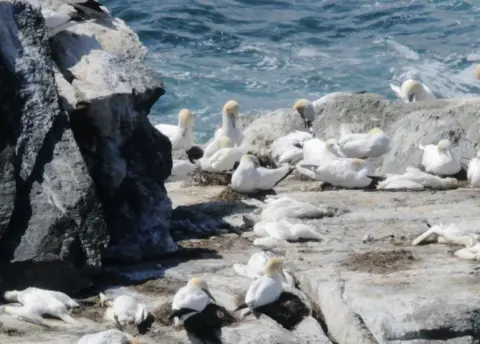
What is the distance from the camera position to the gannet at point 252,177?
10.2 m

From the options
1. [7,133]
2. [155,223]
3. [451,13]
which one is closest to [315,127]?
[155,223]

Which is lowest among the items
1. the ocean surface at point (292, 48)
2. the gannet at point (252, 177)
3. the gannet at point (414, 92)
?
the ocean surface at point (292, 48)

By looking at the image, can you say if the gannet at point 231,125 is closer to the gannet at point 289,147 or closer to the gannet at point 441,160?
the gannet at point 289,147

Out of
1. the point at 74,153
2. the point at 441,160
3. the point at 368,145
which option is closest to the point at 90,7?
the point at 74,153

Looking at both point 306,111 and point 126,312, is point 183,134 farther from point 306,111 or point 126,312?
point 126,312

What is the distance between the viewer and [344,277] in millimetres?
7340

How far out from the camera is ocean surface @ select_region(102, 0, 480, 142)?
63.5 ft

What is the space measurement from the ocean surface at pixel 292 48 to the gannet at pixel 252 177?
6304 millimetres

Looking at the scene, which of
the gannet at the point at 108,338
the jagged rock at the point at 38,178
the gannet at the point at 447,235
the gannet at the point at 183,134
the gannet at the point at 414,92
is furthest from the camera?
the gannet at the point at 414,92

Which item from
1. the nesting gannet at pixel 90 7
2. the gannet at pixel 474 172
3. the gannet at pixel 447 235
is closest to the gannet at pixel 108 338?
the gannet at pixel 447 235

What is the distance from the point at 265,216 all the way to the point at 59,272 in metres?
2.33

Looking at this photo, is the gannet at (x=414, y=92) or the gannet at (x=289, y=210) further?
the gannet at (x=414, y=92)

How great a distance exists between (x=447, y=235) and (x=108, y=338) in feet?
9.34

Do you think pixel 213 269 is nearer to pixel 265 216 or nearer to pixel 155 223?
pixel 155 223
